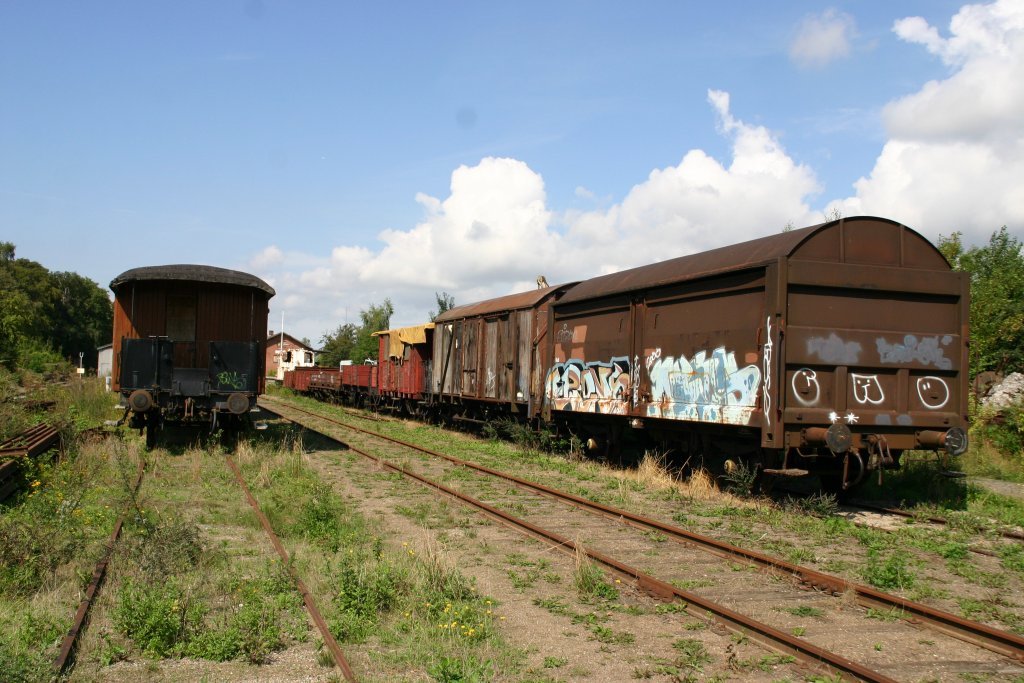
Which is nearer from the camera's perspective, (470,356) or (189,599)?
(189,599)

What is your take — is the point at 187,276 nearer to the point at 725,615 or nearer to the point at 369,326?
the point at 725,615

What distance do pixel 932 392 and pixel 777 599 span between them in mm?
5169

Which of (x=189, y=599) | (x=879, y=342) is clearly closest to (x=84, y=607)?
(x=189, y=599)

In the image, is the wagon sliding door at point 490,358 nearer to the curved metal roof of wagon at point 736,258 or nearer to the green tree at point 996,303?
the curved metal roof of wagon at point 736,258

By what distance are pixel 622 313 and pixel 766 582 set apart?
687 centimetres

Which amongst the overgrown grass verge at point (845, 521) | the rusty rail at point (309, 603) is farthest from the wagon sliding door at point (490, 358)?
the rusty rail at point (309, 603)

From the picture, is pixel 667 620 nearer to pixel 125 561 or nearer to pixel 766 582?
pixel 766 582

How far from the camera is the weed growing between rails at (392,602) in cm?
491

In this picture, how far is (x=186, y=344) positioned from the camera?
15.6 meters

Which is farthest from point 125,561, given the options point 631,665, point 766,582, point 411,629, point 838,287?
point 838,287

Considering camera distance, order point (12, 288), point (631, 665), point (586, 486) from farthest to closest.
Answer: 1. point (12, 288)
2. point (586, 486)
3. point (631, 665)

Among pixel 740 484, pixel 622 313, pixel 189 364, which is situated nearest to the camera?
pixel 740 484

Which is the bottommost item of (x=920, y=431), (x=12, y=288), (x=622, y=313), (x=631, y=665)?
(x=631, y=665)

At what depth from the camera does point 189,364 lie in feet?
51.0
